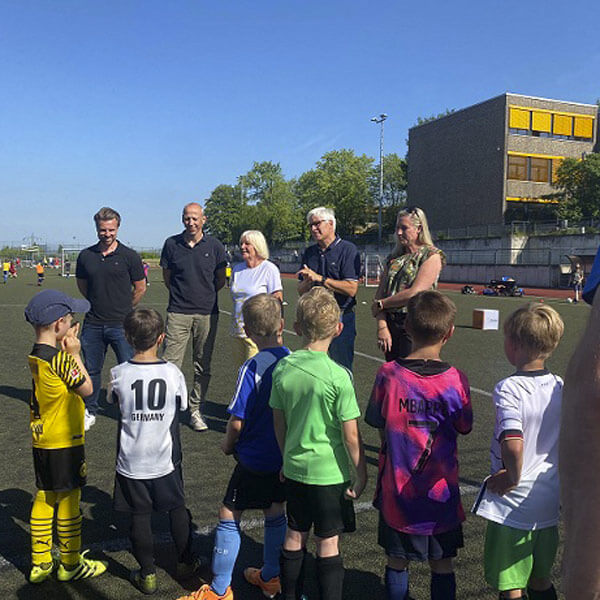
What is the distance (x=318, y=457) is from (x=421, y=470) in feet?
1.52

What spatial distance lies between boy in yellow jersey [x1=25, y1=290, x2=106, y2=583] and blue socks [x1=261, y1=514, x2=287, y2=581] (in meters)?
0.96

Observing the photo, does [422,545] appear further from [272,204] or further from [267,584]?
[272,204]

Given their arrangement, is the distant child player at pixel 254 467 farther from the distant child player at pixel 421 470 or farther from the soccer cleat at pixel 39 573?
the soccer cleat at pixel 39 573

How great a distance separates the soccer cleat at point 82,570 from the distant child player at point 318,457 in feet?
3.75

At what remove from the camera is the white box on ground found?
45.5 ft

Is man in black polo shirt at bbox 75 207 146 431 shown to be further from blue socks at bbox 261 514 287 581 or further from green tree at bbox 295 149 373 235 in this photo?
green tree at bbox 295 149 373 235

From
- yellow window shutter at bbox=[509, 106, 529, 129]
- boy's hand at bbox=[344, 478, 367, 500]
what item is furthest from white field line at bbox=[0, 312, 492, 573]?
yellow window shutter at bbox=[509, 106, 529, 129]

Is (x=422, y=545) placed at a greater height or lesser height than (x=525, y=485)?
lesser

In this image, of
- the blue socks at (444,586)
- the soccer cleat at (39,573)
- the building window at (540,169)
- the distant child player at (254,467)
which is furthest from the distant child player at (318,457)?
the building window at (540,169)

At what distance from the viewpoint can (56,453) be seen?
300 cm

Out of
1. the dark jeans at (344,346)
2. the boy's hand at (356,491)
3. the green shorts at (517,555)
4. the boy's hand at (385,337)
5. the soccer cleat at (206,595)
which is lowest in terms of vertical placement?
the soccer cleat at (206,595)

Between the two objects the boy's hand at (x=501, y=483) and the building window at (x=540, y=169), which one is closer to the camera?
the boy's hand at (x=501, y=483)

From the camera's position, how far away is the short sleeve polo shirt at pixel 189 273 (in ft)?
18.4

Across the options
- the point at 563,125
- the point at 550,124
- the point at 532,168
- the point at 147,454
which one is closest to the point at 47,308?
the point at 147,454
